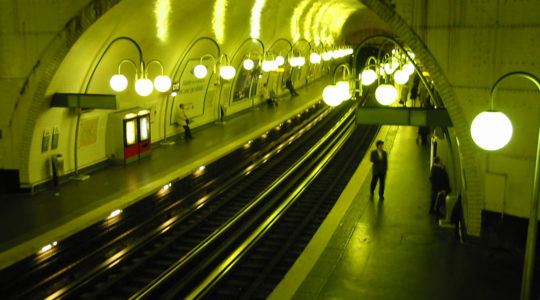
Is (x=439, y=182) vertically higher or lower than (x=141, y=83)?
lower

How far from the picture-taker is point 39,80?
1228cm

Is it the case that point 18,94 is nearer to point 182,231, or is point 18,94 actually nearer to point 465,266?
point 182,231

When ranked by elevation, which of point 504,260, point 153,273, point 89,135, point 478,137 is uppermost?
point 478,137

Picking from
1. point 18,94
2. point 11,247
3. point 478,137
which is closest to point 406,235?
point 478,137

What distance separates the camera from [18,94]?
12523 millimetres

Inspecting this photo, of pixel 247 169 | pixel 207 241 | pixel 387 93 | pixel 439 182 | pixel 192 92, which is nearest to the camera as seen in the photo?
pixel 387 93

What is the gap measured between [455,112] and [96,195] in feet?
27.4

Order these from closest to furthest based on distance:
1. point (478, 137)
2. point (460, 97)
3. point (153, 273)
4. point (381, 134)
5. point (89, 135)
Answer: point (478, 137), point (460, 97), point (153, 273), point (89, 135), point (381, 134)

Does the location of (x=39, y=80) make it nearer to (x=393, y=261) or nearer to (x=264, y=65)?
(x=393, y=261)

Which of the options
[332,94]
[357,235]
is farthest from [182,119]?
[332,94]

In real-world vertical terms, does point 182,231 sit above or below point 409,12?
below

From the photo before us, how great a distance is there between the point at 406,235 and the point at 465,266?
1810 mm

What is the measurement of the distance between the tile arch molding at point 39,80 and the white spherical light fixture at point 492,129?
8.39 m

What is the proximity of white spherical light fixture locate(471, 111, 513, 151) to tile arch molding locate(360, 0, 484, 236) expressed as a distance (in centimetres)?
355
